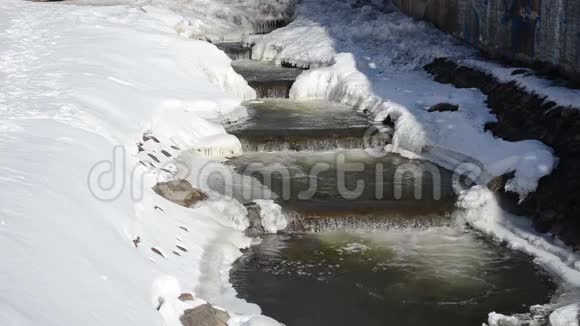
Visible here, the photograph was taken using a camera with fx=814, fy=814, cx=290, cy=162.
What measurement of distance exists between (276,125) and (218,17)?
1009 centimetres

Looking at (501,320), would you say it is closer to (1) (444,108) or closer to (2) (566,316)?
(2) (566,316)

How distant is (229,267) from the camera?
28.5 ft

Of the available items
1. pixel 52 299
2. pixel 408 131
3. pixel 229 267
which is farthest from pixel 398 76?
pixel 52 299

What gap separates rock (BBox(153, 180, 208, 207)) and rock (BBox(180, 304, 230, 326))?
8.82 ft

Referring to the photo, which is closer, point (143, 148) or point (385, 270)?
point (385, 270)

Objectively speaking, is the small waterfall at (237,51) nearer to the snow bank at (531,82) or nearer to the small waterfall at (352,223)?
the snow bank at (531,82)

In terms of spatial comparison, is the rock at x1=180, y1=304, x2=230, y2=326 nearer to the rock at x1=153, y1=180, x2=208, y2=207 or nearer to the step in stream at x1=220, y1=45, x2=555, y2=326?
the step in stream at x1=220, y1=45, x2=555, y2=326

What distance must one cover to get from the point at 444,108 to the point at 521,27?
2240 millimetres

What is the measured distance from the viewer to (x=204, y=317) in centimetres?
677

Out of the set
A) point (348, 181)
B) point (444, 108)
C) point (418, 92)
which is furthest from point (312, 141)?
point (418, 92)

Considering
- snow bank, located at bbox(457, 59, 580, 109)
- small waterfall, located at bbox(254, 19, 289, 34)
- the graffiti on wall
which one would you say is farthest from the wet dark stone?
small waterfall, located at bbox(254, 19, 289, 34)

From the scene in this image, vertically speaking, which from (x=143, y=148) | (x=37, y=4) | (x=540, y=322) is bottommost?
(x=540, y=322)

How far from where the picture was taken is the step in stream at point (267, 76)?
15938 millimetres

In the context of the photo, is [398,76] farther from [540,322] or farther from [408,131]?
[540,322]
